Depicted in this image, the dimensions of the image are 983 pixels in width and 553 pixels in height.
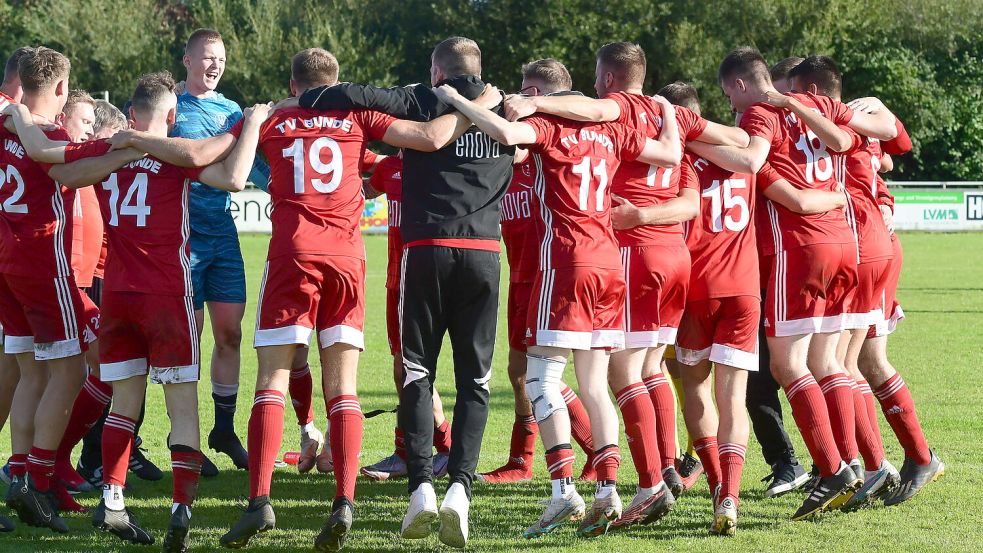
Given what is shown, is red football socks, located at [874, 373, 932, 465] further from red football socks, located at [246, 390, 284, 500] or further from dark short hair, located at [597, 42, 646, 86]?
red football socks, located at [246, 390, 284, 500]

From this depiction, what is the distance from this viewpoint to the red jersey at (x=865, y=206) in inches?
265

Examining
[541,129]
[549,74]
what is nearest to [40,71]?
[541,129]

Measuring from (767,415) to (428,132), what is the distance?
305cm

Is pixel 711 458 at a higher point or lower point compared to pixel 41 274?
lower

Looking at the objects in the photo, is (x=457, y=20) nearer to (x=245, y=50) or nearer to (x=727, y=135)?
(x=245, y=50)

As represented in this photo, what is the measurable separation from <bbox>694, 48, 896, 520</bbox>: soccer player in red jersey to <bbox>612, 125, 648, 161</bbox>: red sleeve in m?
0.45

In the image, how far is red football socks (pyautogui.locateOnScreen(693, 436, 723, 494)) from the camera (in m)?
6.25

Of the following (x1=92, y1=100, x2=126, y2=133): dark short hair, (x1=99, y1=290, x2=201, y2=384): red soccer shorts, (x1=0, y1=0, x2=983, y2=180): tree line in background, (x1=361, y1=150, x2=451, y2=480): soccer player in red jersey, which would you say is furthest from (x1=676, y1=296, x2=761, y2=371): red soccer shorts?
(x1=0, y1=0, x2=983, y2=180): tree line in background

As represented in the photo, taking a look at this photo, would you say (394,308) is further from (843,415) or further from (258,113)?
(843,415)

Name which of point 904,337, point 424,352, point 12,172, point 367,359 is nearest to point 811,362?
point 424,352

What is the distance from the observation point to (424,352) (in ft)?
19.1

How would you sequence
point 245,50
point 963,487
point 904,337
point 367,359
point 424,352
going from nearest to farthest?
1. point 424,352
2. point 963,487
3. point 367,359
4. point 904,337
5. point 245,50

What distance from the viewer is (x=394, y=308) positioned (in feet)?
25.1

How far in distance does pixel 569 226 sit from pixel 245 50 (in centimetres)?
4362
